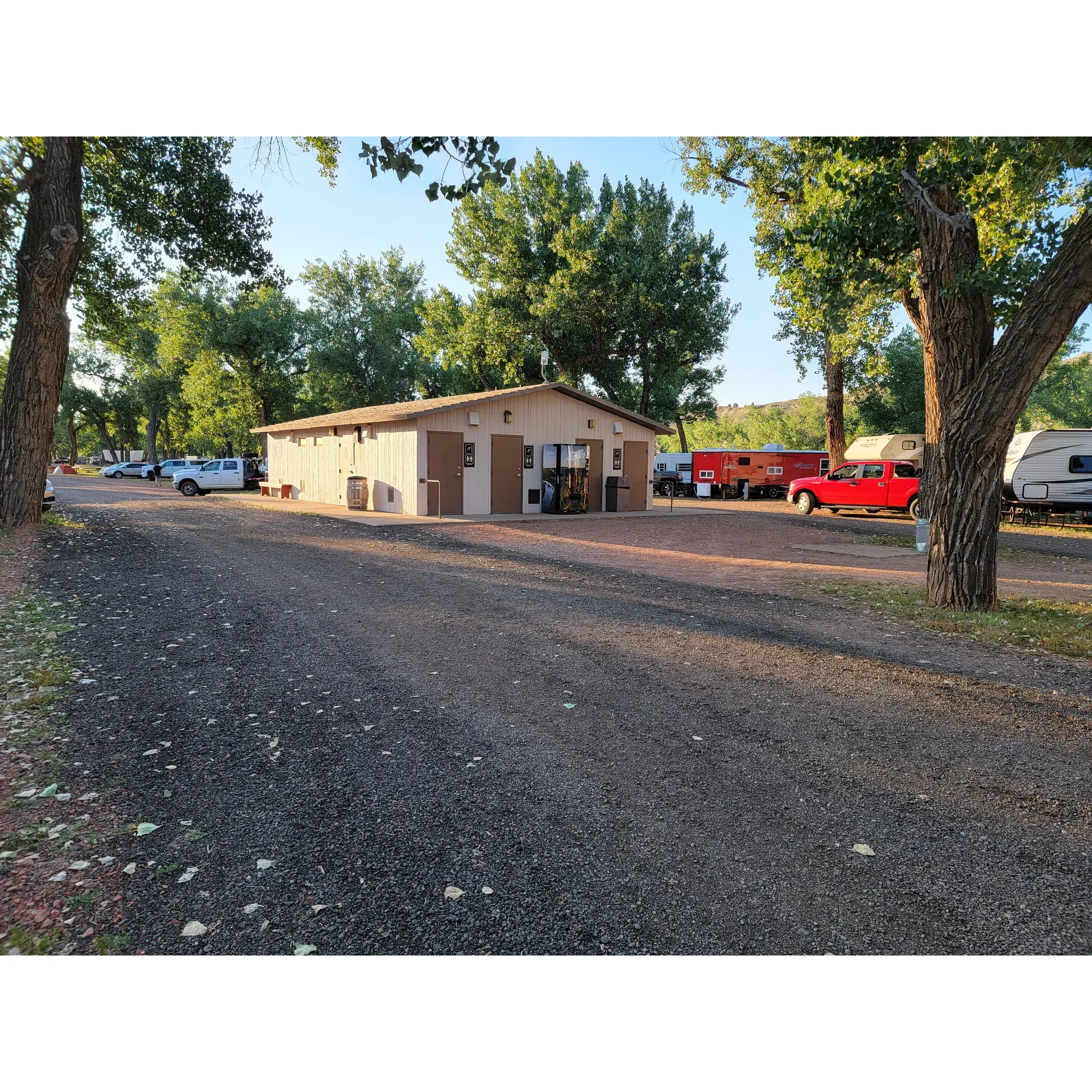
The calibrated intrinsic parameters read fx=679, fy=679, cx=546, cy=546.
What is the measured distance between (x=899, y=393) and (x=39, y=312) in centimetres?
3901

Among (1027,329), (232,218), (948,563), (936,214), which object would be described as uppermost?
(232,218)

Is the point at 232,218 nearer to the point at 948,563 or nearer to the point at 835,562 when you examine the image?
the point at 835,562

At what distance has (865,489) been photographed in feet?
74.6

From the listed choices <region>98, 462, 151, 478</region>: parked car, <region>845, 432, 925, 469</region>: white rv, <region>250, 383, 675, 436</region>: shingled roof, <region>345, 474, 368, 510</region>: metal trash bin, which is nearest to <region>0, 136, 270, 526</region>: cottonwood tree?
<region>250, 383, 675, 436</region>: shingled roof

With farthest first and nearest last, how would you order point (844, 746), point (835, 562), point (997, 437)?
point (835, 562) → point (997, 437) → point (844, 746)

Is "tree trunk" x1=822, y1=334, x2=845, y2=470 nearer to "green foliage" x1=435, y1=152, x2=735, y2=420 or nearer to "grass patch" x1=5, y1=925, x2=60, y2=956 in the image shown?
"green foliage" x1=435, y1=152, x2=735, y2=420

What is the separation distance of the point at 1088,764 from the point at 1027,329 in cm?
517

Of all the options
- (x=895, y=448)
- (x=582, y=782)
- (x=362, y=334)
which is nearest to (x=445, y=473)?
(x=895, y=448)

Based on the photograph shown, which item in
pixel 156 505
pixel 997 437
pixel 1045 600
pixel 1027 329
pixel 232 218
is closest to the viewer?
pixel 1027 329

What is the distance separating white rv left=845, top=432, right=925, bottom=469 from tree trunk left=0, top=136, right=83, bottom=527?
23.5m

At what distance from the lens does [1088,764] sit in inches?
147

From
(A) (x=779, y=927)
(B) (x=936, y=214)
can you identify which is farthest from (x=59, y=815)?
(B) (x=936, y=214)

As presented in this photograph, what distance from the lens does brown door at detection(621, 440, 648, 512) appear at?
80.5 feet

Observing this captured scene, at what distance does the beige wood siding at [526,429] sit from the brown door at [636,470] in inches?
17.8
